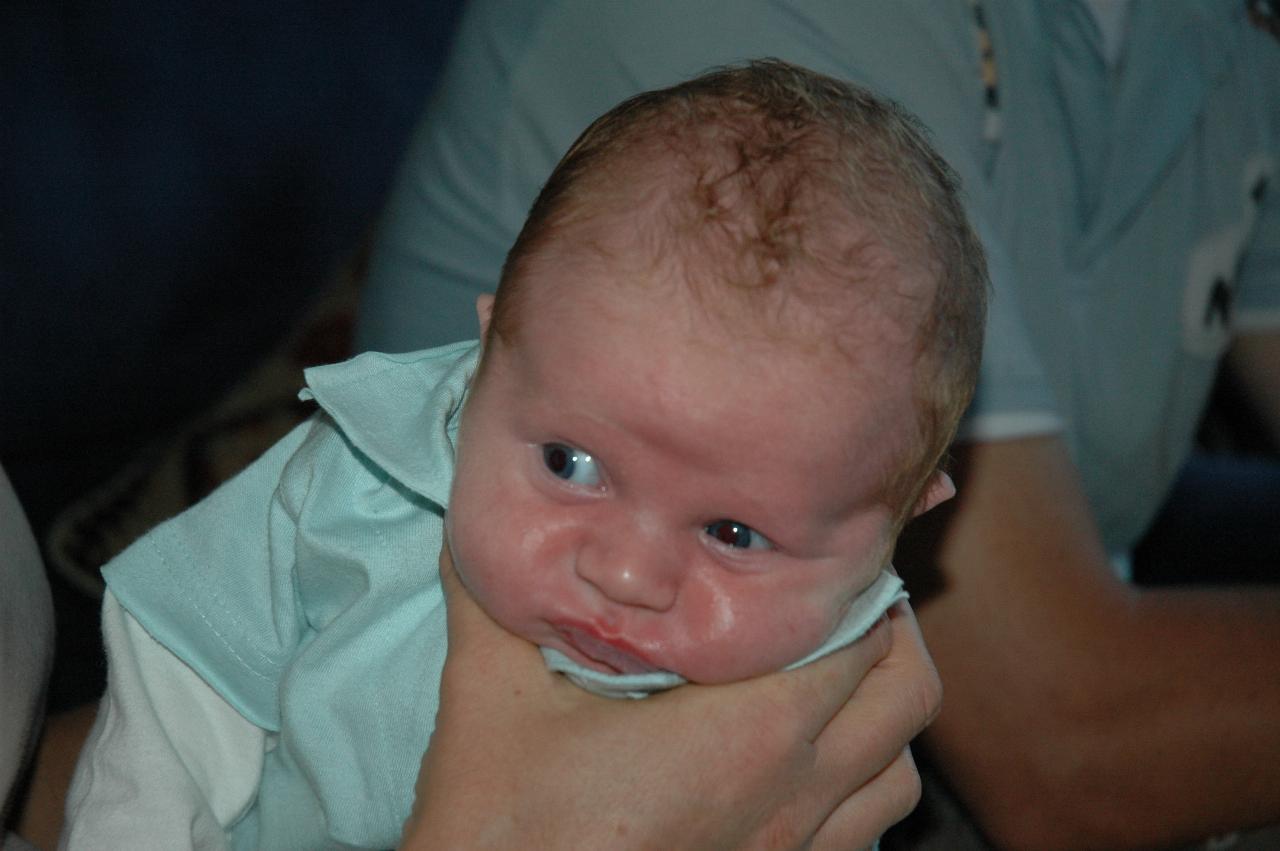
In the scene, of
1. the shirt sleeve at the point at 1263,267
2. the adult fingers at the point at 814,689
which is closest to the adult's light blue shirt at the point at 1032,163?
the shirt sleeve at the point at 1263,267

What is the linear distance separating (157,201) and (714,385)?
69.2 inches

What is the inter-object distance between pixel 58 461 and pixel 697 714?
1.70 m

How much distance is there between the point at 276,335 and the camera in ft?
9.38

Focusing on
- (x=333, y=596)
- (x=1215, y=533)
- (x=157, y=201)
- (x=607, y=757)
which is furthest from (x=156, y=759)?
(x=1215, y=533)

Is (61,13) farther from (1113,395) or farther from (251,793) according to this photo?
(1113,395)

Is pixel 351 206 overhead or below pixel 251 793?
below

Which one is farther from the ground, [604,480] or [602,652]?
[604,480]

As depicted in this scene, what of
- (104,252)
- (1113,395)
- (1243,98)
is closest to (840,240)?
(1113,395)

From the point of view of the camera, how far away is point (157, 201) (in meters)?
2.33

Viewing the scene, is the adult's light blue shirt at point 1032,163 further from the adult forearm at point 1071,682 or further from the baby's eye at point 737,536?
the baby's eye at point 737,536

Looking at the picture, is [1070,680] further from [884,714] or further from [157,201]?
[157,201]

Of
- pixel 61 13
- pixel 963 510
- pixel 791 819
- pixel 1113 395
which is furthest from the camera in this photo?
pixel 61 13

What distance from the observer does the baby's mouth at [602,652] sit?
0.95m

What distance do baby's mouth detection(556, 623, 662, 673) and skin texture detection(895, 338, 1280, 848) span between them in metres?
0.48
